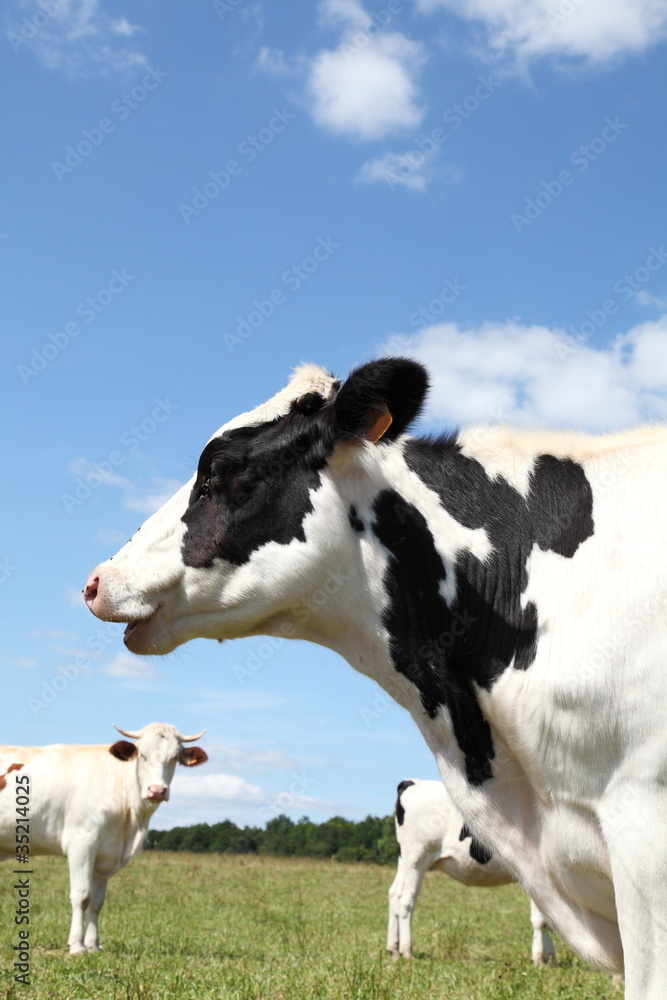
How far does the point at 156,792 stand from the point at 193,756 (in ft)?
4.77

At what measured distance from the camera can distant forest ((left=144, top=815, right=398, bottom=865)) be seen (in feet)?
161

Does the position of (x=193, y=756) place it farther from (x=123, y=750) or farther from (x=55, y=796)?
(x=55, y=796)

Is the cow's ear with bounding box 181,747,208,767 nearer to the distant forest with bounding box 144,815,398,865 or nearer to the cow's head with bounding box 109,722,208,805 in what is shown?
the cow's head with bounding box 109,722,208,805

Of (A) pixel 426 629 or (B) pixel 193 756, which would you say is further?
(B) pixel 193 756

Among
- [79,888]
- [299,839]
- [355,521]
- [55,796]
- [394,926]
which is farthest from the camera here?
[299,839]

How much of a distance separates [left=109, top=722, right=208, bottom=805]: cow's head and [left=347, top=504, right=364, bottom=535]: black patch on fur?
9872 mm

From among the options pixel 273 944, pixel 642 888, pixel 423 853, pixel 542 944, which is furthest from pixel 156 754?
pixel 642 888

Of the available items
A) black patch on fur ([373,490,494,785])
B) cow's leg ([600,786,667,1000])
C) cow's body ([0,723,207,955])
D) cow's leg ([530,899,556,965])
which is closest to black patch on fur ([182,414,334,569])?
black patch on fur ([373,490,494,785])

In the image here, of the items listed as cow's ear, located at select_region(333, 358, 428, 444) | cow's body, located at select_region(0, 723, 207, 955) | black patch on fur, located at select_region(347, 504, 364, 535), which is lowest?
cow's body, located at select_region(0, 723, 207, 955)

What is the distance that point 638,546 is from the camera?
3.31m

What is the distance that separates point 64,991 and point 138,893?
13.4m

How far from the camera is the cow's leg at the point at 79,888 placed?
35.0 feet

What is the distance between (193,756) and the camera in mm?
13727

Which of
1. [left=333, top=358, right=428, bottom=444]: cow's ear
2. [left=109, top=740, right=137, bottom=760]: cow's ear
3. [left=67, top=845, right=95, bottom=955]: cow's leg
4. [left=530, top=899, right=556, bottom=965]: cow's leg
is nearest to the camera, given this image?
[left=333, top=358, right=428, bottom=444]: cow's ear
